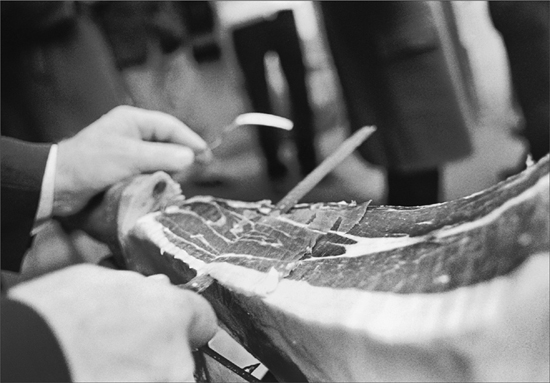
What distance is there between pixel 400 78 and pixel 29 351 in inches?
55.2

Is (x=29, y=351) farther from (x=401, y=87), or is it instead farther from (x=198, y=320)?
(x=401, y=87)

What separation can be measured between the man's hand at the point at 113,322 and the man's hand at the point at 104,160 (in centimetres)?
64

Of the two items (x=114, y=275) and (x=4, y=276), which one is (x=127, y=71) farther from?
(x=114, y=275)

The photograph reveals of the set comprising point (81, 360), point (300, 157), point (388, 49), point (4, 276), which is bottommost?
point (300, 157)

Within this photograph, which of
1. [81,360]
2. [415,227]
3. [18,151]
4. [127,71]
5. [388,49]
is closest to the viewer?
[81,360]

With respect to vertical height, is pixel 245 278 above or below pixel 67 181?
below

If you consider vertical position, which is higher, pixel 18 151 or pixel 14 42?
pixel 14 42

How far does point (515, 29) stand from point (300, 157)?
163 centimetres

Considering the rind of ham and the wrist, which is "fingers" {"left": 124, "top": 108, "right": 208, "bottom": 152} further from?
the rind of ham

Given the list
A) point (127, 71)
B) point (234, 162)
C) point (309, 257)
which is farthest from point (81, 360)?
point (127, 71)

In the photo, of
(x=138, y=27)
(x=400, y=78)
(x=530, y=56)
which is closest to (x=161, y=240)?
(x=400, y=78)

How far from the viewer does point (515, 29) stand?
1630mm

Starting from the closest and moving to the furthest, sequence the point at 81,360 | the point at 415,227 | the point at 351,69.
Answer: the point at 81,360, the point at 415,227, the point at 351,69

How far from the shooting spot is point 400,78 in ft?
5.31
